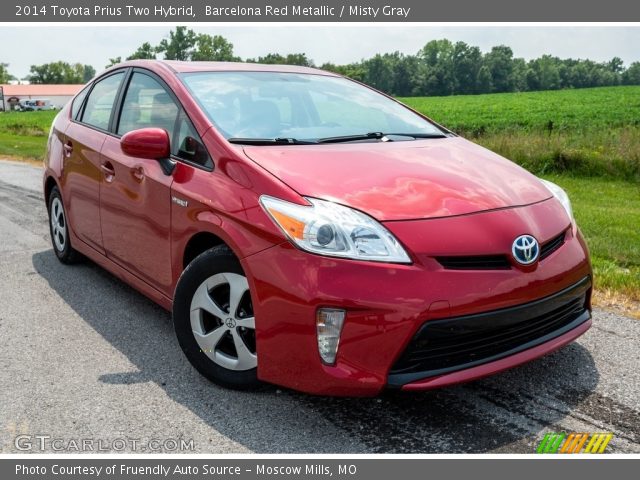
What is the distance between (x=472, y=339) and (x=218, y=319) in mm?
1223

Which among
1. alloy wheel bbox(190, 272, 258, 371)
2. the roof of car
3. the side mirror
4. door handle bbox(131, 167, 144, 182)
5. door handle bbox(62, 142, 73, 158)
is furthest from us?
door handle bbox(62, 142, 73, 158)

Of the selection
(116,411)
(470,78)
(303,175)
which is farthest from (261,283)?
(470,78)

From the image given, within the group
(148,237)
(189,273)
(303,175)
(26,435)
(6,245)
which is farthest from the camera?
(6,245)

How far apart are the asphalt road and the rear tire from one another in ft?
4.13

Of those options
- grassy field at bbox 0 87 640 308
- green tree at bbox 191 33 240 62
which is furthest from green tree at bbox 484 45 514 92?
grassy field at bbox 0 87 640 308

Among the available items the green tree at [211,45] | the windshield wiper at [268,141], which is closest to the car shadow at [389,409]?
the windshield wiper at [268,141]

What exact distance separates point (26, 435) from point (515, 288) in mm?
2128

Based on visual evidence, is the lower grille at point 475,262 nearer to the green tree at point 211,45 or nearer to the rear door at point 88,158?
the rear door at point 88,158

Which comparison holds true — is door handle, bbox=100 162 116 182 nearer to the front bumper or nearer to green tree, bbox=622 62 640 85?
the front bumper

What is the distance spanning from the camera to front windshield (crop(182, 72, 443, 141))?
3602mm

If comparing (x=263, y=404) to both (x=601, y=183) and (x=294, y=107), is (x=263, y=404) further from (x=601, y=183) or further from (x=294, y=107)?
(x=601, y=183)

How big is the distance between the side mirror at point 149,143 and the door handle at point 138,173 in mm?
191
